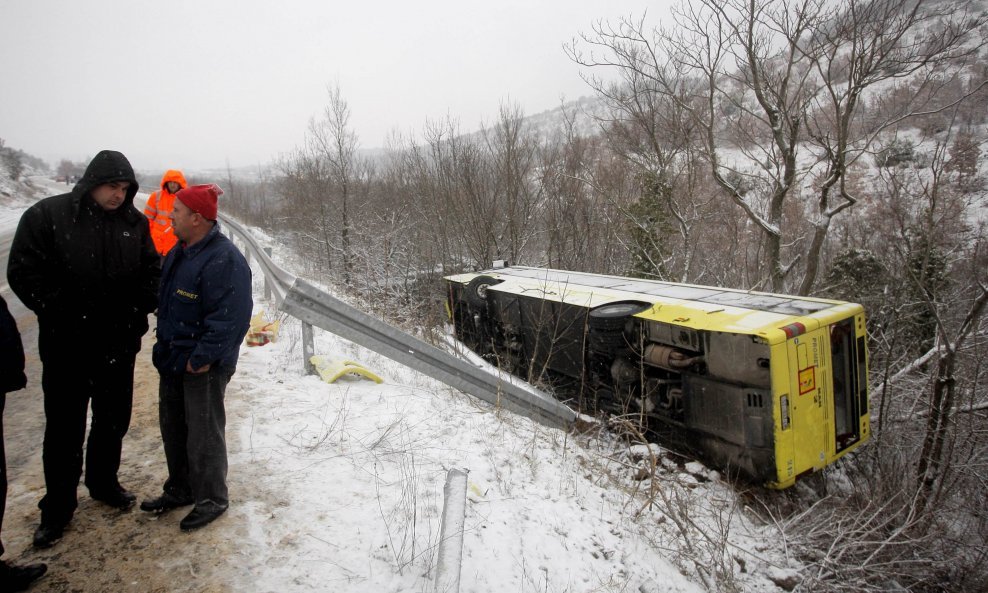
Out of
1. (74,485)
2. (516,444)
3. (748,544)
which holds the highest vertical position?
(74,485)

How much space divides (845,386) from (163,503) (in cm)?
579

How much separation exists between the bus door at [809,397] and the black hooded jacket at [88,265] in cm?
481

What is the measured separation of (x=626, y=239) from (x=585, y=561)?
15372 millimetres

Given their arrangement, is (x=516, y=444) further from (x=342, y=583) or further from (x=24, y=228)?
(x=24, y=228)

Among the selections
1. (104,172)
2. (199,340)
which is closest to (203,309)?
(199,340)

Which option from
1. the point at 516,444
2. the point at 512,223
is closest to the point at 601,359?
A: the point at 516,444

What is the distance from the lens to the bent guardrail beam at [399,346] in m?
4.28

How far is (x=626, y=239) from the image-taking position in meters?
17.2

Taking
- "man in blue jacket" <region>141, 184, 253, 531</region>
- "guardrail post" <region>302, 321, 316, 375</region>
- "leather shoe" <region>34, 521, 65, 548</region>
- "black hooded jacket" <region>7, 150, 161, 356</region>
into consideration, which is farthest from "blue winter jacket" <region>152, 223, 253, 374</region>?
"guardrail post" <region>302, 321, 316, 375</region>

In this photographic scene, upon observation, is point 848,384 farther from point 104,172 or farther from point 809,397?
point 104,172

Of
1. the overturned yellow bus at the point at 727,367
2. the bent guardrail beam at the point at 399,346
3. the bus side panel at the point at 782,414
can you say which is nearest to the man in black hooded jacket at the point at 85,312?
the bent guardrail beam at the point at 399,346

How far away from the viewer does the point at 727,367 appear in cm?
442

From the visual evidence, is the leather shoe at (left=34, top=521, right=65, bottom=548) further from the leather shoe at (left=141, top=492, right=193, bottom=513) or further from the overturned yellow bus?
the overturned yellow bus

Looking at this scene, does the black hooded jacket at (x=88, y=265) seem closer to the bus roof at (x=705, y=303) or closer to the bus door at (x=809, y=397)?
the bus roof at (x=705, y=303)
